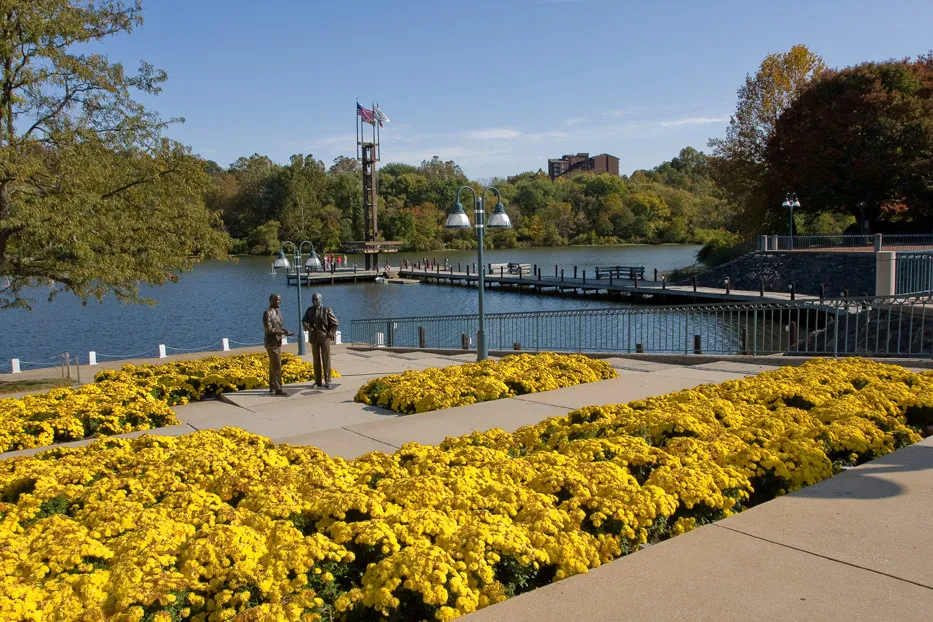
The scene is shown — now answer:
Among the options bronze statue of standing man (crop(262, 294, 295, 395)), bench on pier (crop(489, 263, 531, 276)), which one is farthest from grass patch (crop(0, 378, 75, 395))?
bench on pier (crop(489, 263, 531, 276))

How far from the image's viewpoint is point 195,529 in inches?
185

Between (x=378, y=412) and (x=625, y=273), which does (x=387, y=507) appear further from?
(x=625, y=273)

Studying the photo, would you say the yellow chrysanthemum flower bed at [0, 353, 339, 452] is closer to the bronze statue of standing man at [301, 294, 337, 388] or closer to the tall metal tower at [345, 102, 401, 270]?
the bronze statue of standing man at [301, 294, 337, 388]

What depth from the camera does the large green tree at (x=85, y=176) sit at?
16469 mm

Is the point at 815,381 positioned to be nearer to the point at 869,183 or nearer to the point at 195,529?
the point at 195,529

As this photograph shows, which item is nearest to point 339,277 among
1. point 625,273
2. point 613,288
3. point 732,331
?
point 625,273

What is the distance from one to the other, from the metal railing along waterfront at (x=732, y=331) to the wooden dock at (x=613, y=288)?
233 centimetres

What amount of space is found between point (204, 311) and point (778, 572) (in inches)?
1918

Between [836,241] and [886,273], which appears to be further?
[836,241]

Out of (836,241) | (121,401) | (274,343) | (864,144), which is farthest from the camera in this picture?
(864,144)

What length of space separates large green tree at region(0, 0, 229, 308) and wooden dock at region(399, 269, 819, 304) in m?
22.8

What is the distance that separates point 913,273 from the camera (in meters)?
20.3

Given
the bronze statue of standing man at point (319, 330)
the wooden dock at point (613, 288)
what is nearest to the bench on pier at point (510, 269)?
the wooden dock at point (613, 288)

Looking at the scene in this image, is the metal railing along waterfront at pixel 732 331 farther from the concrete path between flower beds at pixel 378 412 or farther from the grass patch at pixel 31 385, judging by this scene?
the grass patch at pixel 31 385
